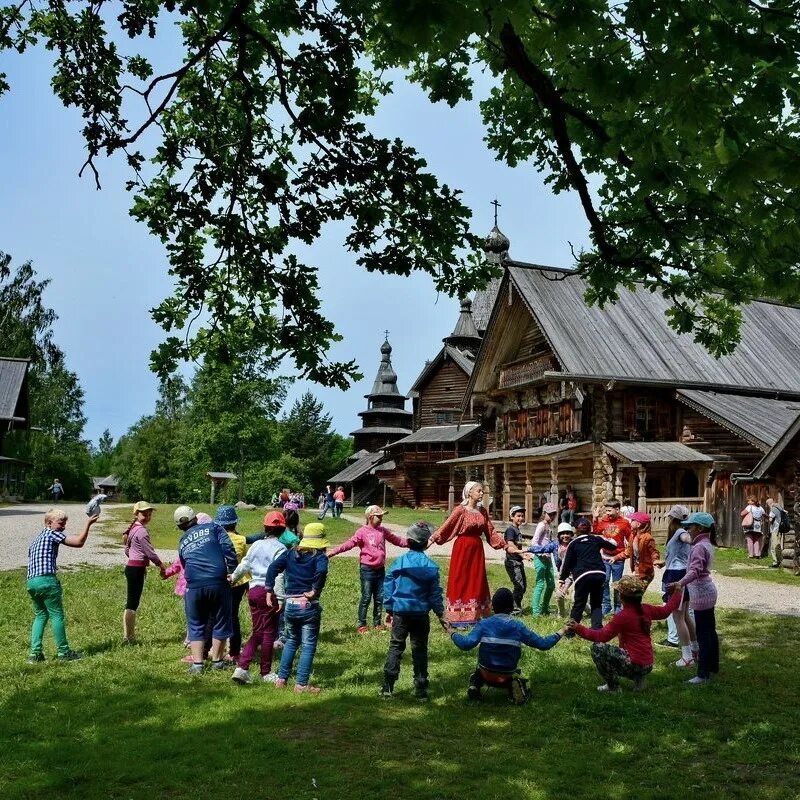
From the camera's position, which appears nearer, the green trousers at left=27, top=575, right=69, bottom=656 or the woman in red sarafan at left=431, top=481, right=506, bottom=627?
the green trousers at left=27, top=575, right=69, bottom=656

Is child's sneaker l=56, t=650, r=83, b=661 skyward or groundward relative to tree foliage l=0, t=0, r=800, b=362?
groundward

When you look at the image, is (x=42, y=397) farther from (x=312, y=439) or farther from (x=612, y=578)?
(x=612, y=578)

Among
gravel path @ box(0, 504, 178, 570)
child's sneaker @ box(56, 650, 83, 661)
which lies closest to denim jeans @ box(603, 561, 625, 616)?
child's sneaker @ box(56, 650, 83, 661)

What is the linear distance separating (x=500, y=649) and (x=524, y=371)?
26596mm

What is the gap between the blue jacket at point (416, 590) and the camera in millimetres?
7551

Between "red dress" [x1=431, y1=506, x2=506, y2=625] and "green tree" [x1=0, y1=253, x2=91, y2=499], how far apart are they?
45.2 metres

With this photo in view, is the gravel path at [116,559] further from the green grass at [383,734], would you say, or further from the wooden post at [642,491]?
the green grass at [383,734]

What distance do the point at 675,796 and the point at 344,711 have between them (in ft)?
9.38

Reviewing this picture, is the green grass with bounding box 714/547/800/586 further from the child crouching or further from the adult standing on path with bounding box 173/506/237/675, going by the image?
the adult standing on path with bounding box 173/506/237/675

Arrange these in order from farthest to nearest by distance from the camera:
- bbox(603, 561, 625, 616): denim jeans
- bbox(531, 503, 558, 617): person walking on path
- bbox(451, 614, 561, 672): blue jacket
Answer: bbox(603, 561, 625, 616): denim jeans, bbox(531, 503, 558, 617): person walking on path, bbox(451, 614, 561, 672): blue jacket

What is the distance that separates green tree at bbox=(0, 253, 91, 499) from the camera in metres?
51.1

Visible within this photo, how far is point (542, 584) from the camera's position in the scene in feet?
39.6

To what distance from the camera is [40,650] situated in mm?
8930

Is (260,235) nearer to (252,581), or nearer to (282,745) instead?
(252,581)
